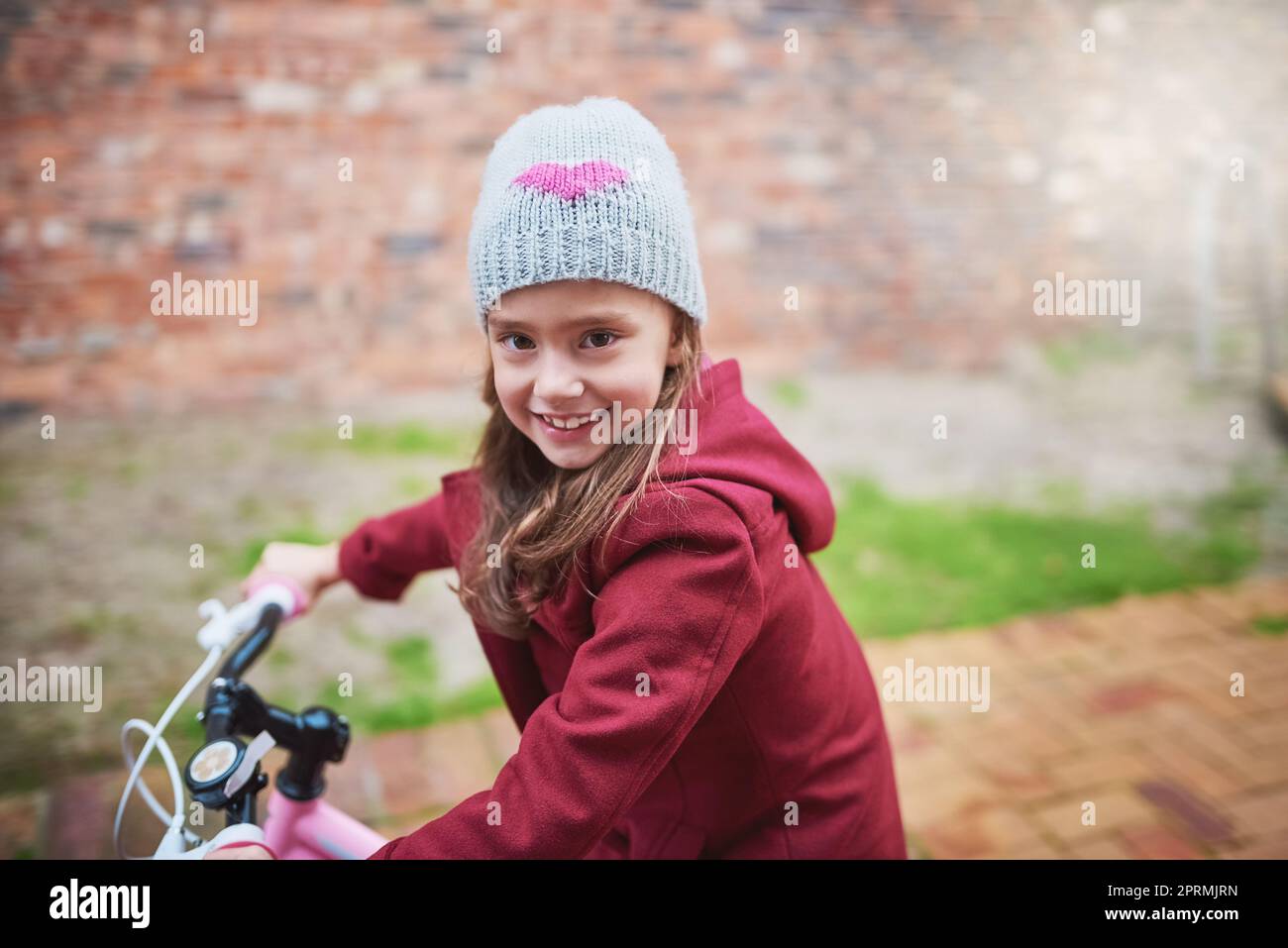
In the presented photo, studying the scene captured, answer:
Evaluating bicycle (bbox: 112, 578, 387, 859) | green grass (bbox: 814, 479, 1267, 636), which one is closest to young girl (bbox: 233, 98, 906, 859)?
bicycle (bbox: 112, 578, 387, 859)

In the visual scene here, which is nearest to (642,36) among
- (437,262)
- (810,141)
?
(810,141)

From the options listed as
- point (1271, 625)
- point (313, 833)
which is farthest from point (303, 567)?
point (1271, 625)

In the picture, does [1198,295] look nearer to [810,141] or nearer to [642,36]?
[810,141]

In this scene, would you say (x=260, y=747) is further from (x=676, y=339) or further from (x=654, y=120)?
(x=654, y=120)

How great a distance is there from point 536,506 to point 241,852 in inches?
23.3

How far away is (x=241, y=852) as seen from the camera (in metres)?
1.33

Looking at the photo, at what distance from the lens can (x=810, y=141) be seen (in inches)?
210

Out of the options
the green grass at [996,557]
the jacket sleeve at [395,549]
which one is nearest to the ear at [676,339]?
the jacket sleeve at [395,549]

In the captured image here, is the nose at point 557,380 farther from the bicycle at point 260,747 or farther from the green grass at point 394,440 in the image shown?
the green grass at point 394,440

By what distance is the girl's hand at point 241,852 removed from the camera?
131cm

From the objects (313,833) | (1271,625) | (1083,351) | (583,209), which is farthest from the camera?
(1083,351)

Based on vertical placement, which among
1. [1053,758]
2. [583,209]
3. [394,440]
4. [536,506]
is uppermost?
[583,209]

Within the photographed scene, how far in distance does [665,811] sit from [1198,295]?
5.04 meters

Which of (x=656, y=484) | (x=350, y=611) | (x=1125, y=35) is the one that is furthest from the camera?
(x=1125, y=35)
